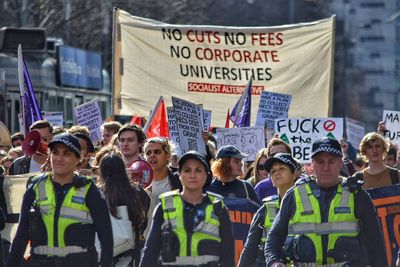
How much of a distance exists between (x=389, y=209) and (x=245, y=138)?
13.2 ft

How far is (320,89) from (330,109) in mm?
495

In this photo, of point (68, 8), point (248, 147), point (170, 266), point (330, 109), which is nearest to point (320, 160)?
point (170, 266)

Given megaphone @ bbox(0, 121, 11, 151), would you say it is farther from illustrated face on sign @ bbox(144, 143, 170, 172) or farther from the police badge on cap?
the police badge on cap

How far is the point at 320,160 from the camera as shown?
8.09 meters

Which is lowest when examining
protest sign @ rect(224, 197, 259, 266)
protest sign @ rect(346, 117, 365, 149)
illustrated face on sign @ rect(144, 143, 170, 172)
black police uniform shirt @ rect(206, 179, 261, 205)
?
protest sign @ rect(224, 197, 259, 266)

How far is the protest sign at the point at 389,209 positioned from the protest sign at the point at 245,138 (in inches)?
150

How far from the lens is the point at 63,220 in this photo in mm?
8305

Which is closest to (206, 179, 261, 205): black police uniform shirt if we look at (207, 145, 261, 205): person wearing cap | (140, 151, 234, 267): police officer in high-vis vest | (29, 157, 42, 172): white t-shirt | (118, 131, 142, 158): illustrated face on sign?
(207, 145, 261, 205): person wearing cap

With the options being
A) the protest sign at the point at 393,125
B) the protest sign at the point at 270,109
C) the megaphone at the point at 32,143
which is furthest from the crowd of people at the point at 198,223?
the protest sign at the point at 393,125

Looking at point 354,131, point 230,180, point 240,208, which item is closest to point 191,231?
point 240,208

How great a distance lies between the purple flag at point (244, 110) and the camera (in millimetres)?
17547

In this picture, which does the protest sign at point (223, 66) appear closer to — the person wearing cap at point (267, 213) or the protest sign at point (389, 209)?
the protest sign at point (389, 209)

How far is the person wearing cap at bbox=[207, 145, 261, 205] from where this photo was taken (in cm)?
1068

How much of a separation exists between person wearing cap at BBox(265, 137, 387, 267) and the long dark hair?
1417 mm
